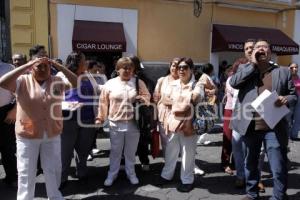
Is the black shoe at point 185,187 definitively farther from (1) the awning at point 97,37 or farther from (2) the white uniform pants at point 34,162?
(1) the awning at point 97,37

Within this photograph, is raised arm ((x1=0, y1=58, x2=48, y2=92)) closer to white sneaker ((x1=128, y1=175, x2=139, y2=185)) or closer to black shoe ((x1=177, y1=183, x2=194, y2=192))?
white sneaker ((x1=128, y1=175, x2=139, y2=185))

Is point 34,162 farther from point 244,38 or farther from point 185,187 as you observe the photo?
point 244,38

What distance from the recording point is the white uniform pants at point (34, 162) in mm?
4059

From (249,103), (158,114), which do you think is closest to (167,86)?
(158,114)

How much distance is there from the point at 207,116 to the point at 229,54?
9346 millimetres

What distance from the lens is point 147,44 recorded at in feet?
39.8

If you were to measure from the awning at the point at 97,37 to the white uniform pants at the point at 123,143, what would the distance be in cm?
596

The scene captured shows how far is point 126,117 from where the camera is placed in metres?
5.12

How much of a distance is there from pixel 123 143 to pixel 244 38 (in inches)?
337

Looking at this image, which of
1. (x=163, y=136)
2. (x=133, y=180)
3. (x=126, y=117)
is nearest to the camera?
(x=126, y=117)

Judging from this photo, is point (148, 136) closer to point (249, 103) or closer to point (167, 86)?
point (167, 86)

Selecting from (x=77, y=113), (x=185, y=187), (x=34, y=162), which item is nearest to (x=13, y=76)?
(x=34, y=162)

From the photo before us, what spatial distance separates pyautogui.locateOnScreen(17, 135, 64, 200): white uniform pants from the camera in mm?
4059

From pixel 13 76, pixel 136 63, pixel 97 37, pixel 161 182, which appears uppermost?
pixel 97 37
